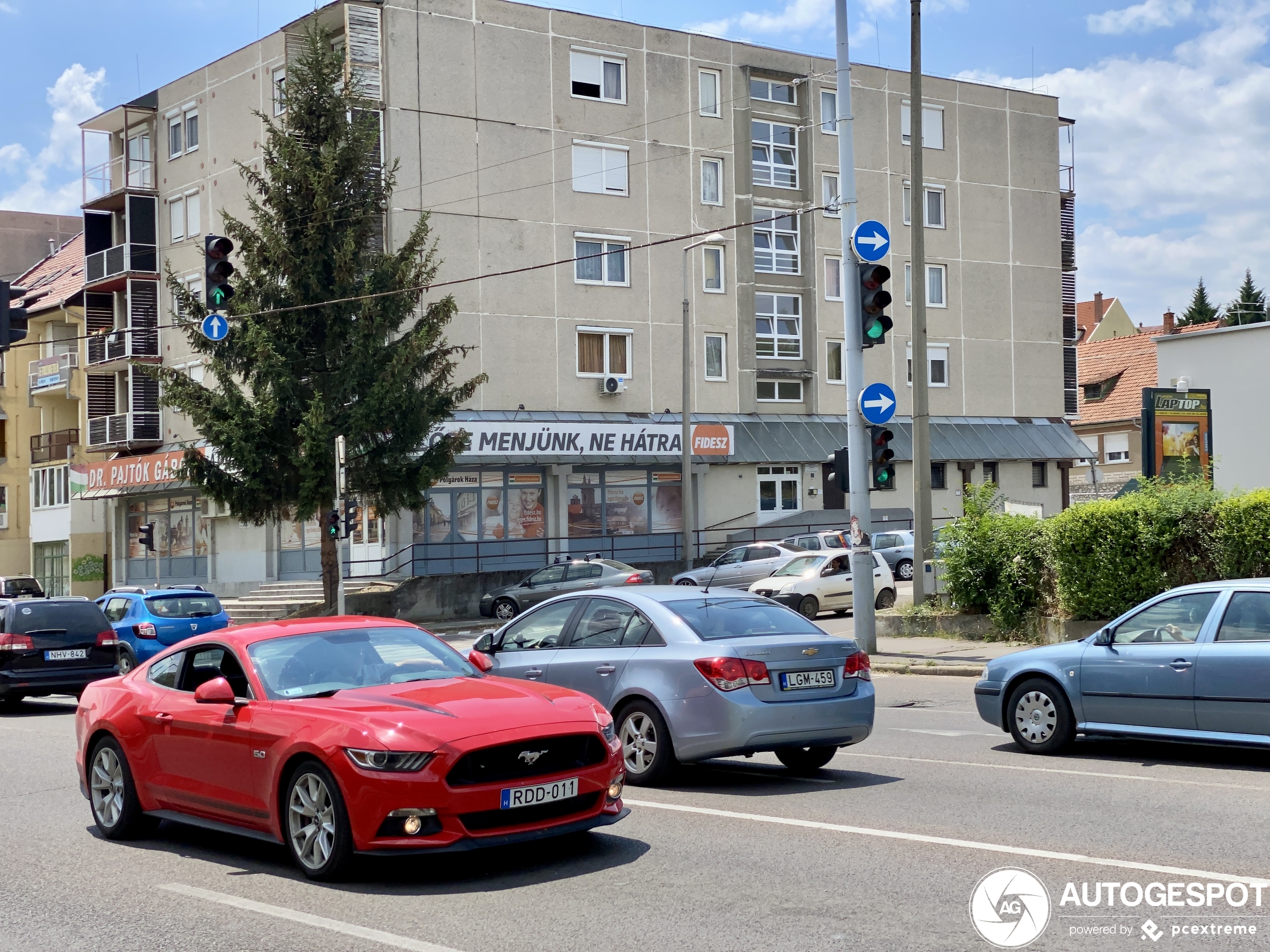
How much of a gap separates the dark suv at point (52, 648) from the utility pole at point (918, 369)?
40.9 ft

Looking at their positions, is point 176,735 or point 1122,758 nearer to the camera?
point 176,735

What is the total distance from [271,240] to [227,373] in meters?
3.38

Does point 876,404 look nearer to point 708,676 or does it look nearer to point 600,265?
point 708,676

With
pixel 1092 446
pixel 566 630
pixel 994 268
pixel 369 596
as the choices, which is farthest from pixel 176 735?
pixel 1092 446

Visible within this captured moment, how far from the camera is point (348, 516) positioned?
1145 inches

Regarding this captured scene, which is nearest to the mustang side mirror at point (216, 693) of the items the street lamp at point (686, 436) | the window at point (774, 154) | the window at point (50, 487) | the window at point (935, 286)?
the street lamp at point (686, 436)

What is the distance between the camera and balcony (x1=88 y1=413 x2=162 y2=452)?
1876 inches

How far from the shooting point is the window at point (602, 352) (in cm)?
4344

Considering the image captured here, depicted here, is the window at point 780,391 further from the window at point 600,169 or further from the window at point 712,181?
the window at point 600,169

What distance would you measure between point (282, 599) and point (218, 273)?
843 inches

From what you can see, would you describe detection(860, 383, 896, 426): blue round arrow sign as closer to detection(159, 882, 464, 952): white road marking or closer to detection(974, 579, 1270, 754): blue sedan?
detection(974, 579, 1270, 754): blue sedan

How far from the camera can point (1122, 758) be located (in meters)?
11.4

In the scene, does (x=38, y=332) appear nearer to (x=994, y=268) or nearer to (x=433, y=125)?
(x=433, y=125)

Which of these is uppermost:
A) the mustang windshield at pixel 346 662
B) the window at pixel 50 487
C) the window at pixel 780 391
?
the window at pixel 780 391
